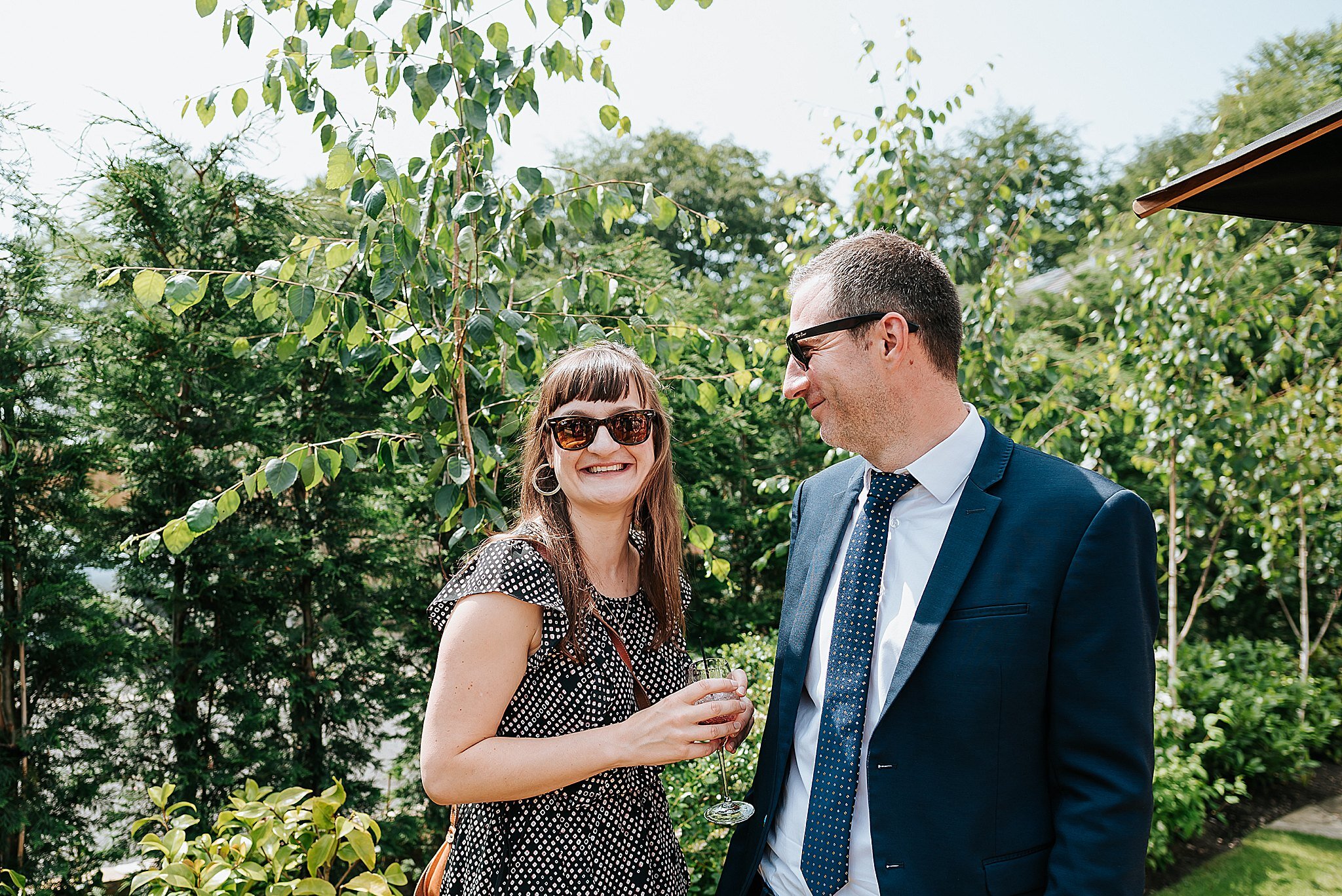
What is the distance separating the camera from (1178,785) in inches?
194

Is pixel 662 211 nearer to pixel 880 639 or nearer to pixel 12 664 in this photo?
pixel 880 639

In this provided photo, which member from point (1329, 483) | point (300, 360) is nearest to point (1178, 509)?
point (1329, 483)

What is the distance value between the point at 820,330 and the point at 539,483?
790 millimetres

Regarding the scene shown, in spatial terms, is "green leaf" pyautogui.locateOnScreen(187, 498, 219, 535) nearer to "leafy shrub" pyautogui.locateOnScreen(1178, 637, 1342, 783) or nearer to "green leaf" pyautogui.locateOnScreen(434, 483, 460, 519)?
"green leaf" pyautogui.locateOnScreen(434, 483, 460, 519)

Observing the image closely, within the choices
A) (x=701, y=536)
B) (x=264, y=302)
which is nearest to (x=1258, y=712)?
(x=701, y=536)

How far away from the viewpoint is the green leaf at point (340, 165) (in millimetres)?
2344

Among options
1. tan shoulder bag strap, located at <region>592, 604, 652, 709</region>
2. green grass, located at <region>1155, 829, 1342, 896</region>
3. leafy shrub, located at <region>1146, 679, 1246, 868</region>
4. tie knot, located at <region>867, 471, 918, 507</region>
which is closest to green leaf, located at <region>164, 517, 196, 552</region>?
tan shoulder bag strap, located at <region>592, 604, 652, 709</region>

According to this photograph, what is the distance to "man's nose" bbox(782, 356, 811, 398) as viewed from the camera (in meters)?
1.96

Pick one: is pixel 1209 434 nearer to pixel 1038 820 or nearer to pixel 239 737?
pixel 1038 820

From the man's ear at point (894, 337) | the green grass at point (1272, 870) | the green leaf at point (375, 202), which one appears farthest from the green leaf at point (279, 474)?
the green grass at point (1272, 870)

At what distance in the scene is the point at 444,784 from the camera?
1.74 metres

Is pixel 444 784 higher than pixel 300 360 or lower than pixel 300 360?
lower

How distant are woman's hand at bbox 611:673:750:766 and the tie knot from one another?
0.52 m

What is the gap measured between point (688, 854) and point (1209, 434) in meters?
4.59
